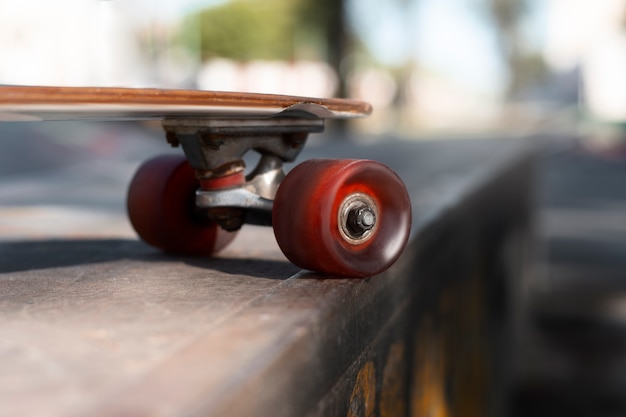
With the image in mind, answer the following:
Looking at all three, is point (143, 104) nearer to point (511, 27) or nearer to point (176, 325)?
point (176, 325)

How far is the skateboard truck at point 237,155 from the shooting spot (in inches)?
69.8

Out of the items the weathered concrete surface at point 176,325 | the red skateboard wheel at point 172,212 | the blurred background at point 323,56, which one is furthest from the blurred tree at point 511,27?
the red skateboard wheel at point 172,212

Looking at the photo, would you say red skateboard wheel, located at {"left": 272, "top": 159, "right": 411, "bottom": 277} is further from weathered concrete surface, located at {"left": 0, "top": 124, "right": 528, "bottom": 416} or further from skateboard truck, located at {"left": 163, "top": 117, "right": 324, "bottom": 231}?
skateboard truck, located at {"left": 163, "top": 117, "right": 324, "bottom": 231}

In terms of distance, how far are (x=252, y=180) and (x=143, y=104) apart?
534mm

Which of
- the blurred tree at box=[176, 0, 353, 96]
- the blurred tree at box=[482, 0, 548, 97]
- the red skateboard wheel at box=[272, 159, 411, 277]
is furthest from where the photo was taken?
the blurred tree at box=[482, 0, 548, 97]

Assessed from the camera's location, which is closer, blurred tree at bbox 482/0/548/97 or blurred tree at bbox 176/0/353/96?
blurred tree at bbox 176/0/353/96

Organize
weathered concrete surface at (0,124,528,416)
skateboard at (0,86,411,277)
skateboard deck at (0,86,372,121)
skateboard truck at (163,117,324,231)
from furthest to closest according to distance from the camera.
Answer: skateboard truck at (163,117,324,231) → skateboard at (0,86,411,277) → skateboard deck at (0,86,372,121) → weathered concrete surface at (0,124,528,416)

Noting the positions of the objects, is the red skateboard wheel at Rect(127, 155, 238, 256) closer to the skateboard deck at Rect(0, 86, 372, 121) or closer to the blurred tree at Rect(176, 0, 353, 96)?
Answer: the skateboard deck at Rect(0, 86, 372, 121)

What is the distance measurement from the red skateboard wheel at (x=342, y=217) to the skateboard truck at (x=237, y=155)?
206 millimetres

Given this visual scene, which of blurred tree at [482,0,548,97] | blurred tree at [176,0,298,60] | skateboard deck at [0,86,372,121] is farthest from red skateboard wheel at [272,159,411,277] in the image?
blurred tree at [482,0,548,97]

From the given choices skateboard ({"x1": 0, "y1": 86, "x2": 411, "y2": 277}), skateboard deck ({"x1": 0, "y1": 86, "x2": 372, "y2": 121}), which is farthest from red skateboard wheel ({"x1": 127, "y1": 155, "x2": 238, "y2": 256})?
skateboard deck ({"x1": 0, "y1": 86, "x2": 372, "y2": 121})

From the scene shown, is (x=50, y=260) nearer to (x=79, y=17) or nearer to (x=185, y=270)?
(x=185, y=270)

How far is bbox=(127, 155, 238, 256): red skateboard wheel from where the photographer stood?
2.07 meters

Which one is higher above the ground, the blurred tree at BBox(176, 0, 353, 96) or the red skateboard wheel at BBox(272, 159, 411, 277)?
the blurred tree at BBox(176, 0, 353, 96)
